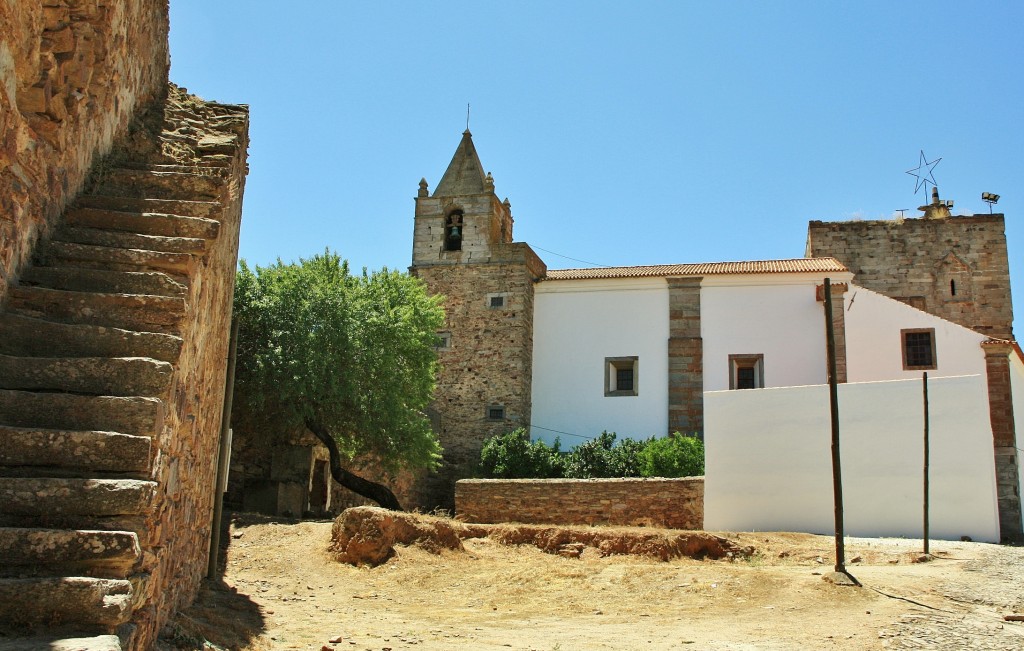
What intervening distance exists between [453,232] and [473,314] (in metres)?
3.33

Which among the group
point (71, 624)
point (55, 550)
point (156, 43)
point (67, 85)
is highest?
point (156, 43)

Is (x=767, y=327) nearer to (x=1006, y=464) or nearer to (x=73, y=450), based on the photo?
(x=1006, y=464)

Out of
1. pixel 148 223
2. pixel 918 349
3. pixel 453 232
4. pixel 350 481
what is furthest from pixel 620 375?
pixel 148 223

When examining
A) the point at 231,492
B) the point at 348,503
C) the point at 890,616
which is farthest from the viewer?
the point at 348,503

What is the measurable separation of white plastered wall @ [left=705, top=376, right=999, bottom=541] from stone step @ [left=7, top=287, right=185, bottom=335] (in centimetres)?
1573

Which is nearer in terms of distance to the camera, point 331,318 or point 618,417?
point 331,318

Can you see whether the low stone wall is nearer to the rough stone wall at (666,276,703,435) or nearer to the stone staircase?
the rough stone wall at (666,276,703,435)

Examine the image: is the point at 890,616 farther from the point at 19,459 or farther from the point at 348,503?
the point at 348,503

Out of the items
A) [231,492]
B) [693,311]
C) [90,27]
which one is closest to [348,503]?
[231,492]

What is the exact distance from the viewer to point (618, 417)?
95.6 feet

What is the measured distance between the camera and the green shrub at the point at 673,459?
79.9 feet

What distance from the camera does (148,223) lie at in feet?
22.0

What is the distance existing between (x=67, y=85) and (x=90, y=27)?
1.81ft

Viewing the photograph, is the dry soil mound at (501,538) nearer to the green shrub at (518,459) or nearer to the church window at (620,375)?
the green shrub at (518,459)
